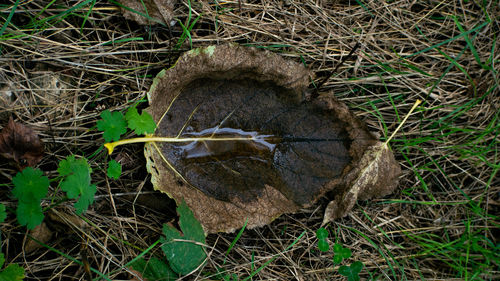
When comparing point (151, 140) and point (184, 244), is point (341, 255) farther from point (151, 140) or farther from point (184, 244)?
point (151, 140)

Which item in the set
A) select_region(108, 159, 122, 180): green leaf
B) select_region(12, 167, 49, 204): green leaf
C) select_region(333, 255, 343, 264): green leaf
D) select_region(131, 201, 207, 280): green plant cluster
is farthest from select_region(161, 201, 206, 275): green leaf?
select_region(333, 255, 343, 264): green leaf

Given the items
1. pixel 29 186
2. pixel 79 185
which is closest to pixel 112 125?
pixel 79 185

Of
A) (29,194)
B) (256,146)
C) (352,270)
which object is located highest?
(29,194)

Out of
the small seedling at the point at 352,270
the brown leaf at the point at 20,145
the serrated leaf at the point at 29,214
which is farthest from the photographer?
the small seedling at the point at 352,270

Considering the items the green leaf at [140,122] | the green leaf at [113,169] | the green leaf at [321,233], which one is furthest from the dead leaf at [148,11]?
A: the green leaf at [321,233]

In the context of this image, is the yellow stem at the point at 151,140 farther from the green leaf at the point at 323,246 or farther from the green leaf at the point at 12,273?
the green leaf at the point at 323,246

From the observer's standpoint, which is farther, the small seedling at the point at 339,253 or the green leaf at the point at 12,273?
the small seedling at the point at 339,253
